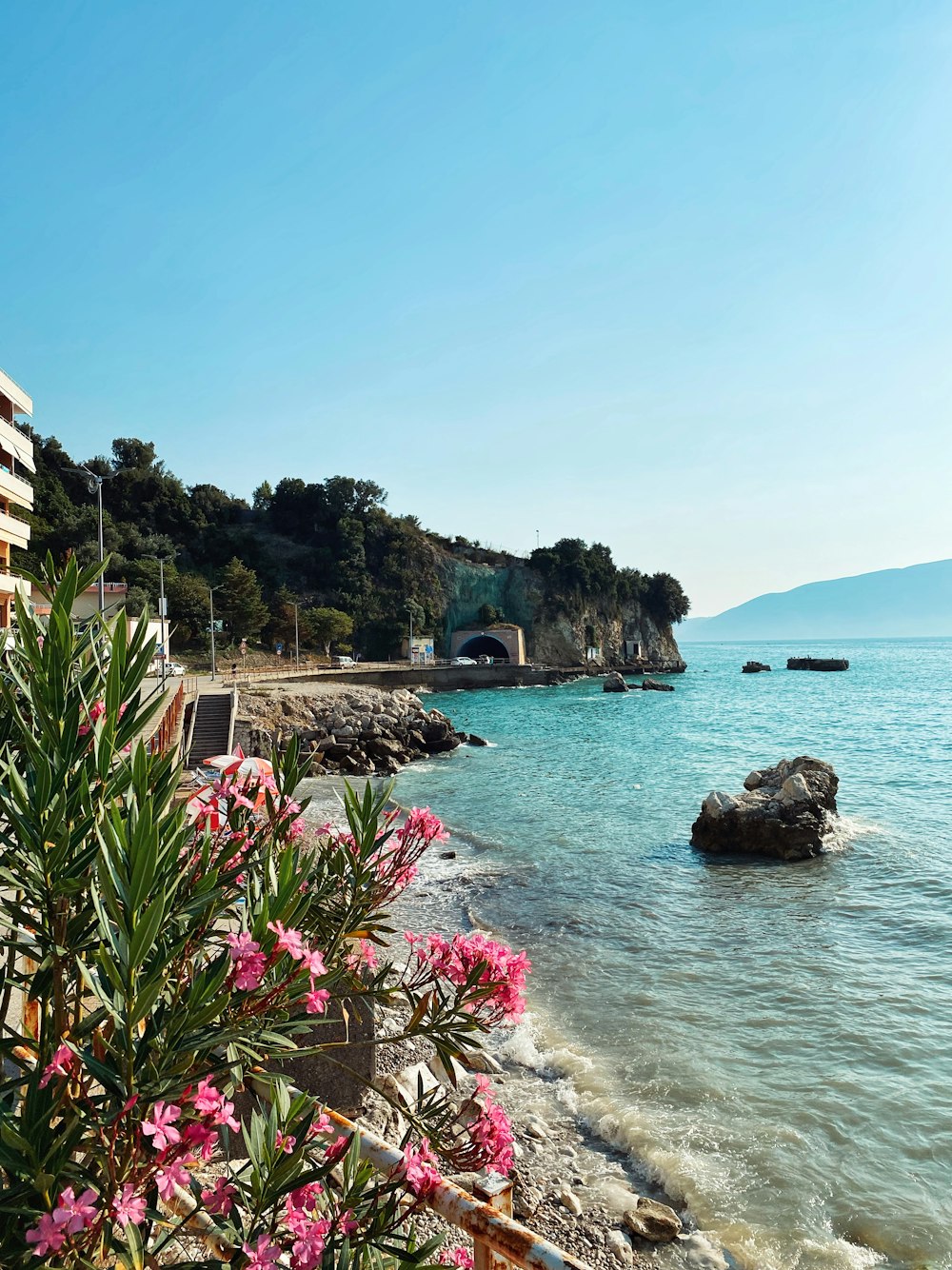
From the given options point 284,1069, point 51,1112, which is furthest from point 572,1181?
point 51,1112

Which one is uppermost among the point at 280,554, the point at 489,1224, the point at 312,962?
the point at 280,554

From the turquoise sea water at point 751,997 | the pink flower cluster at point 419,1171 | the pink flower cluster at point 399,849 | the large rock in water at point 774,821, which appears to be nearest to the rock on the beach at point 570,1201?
the turquoise sea water at point 751,997

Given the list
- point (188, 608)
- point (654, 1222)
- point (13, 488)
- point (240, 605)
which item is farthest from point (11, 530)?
point (240, 605)

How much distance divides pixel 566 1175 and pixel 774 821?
1111 cm

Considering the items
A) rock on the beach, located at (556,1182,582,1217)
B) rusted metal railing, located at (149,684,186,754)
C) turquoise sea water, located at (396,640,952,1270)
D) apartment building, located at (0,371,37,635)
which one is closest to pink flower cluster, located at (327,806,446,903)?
rock on the beach, located at (556,1182,582,1217)

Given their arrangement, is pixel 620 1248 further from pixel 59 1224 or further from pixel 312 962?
pixel 59 1224

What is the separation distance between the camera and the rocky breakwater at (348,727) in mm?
30922

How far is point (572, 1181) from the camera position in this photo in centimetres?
595

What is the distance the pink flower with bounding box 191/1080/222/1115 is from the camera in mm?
1738

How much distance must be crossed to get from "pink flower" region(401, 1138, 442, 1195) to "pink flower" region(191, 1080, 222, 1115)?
650 mm

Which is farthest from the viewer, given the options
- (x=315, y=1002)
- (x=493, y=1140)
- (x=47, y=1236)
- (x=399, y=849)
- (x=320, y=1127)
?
(x=399, y=849)

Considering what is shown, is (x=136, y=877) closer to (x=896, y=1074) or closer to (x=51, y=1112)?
(x=51, y=1112)

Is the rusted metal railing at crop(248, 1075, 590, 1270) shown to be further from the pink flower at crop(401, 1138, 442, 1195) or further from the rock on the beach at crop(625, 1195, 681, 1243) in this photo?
the rock on the beach at crop(625, 1195, 681, 1243)

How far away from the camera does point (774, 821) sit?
52.0 ft
